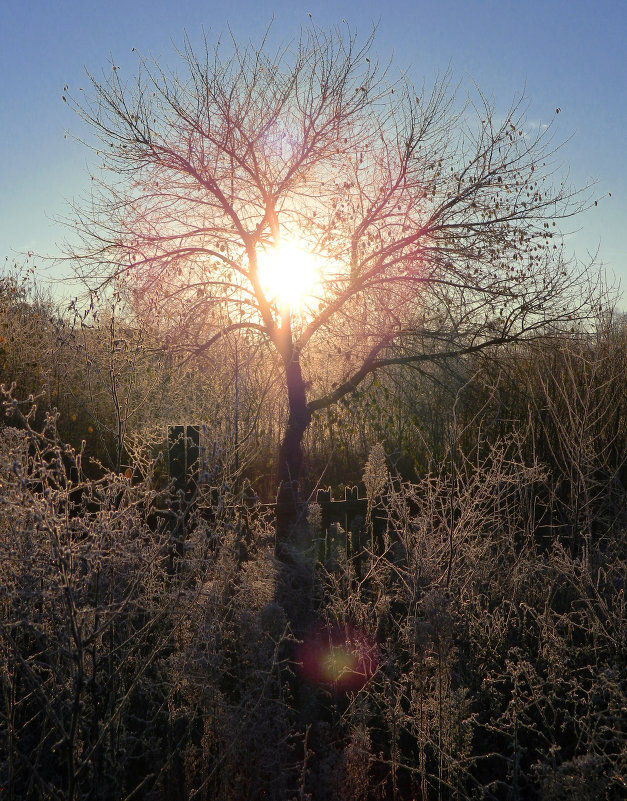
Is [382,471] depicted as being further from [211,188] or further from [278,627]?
[211,188]

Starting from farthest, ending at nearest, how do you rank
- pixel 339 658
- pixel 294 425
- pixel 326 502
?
1. pixel 294 425
2. pixel 326 502
3. pixel 339 658

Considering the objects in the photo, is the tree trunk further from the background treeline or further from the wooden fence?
the background treeline

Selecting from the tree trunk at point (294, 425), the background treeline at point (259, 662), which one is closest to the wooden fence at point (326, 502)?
the background treeline at point (259, 662)

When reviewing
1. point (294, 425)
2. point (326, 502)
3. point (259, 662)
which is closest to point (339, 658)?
point (259, 662)

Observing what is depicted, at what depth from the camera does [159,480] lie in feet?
23.9

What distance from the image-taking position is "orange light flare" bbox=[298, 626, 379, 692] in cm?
355

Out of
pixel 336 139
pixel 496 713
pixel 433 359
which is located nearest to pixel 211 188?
pixel 336 139

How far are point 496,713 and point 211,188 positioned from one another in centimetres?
526

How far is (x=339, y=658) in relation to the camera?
3.65 meters

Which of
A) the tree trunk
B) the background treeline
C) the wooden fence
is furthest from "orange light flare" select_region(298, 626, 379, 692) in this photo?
the tree trunk

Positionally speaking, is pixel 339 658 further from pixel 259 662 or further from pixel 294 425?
pixel 294 425

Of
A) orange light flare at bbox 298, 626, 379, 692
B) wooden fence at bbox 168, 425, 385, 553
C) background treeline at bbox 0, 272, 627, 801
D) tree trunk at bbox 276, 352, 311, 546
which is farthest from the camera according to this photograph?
tree trunk at bbox 276, 352, 311, 546

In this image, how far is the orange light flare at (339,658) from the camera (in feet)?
11.6

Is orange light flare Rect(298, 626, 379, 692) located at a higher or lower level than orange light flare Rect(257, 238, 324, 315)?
lower
